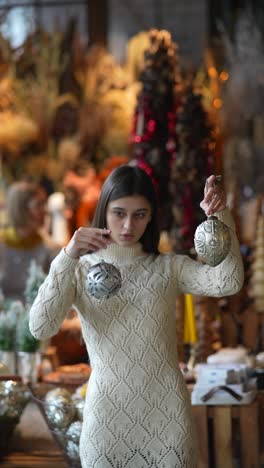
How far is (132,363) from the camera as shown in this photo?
271cm

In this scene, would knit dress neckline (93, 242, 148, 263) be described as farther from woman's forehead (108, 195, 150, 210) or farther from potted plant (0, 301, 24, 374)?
potted plant (0, 301, 24, 374)

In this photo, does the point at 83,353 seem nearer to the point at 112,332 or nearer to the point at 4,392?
the point at 4,392

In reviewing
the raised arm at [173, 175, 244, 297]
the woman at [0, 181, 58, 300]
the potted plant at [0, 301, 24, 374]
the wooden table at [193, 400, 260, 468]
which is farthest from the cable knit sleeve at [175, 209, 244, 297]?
the woman at [0, 181, 58, 300]

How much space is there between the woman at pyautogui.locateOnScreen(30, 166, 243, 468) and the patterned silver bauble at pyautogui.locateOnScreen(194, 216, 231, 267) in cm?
4

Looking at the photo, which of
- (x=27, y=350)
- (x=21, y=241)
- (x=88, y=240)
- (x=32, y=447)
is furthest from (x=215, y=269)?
(x=21, y=241)

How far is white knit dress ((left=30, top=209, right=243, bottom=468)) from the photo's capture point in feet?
8.82

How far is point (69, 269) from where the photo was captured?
2.66m

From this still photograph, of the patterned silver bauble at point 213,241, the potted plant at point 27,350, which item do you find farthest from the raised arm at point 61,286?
the potted plant at point 27,350

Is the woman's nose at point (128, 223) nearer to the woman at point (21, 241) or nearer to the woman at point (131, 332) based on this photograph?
the woman at point (131, 332)

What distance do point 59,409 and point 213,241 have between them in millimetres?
1460

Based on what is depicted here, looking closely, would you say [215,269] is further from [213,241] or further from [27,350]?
[27,350]

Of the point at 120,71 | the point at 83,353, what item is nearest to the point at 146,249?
the point at 83,353

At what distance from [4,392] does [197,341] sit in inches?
36.0

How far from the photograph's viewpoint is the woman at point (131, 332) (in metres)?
2.68
